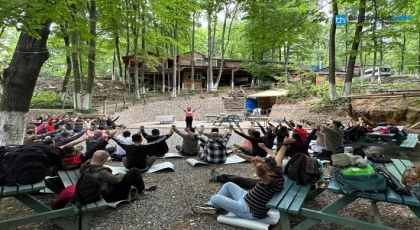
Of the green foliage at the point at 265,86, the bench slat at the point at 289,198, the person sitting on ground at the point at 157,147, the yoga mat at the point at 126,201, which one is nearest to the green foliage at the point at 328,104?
the person sitting on ground at the point at 157,147

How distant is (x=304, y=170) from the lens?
3.17 meters

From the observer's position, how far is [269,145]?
7023 mm

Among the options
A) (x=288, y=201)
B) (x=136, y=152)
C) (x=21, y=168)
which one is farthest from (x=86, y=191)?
(x=288, y=201)

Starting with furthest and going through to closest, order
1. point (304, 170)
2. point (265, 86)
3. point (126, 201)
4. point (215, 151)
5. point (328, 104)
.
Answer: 1. point (265, 86)
2. point (328, 104)
3. point (215, 151)
4. point (126, 201)
5. point (304, 170)

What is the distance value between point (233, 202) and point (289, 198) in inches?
29.6

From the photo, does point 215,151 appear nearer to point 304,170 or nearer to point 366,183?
point 304,170

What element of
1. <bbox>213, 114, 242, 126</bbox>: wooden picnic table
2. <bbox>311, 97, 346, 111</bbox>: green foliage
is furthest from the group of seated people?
<bbox>311, 97, 346, 111</bbox>: green foliage

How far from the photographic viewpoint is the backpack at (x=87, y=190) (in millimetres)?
2865

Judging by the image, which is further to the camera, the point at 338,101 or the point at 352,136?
the point at 338,101

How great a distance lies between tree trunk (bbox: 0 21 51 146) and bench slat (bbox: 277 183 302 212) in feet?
17.1

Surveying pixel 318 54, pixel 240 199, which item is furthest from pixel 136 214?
pixel 318 54

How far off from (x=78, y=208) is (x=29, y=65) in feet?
11.9

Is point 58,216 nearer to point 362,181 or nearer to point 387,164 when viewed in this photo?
point 362,181

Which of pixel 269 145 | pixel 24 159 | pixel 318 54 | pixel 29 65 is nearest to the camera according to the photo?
pixel 24 159
